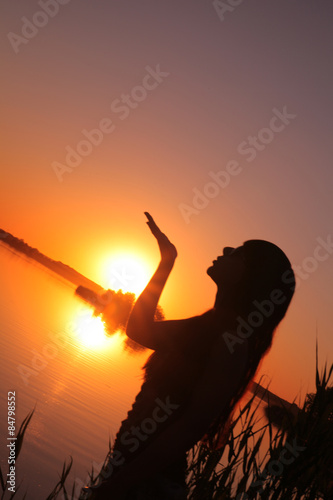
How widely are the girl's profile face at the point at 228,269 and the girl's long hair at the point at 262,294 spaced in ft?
0.11

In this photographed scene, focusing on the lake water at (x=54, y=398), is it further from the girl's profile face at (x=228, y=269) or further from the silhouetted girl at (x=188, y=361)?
the girl's profile face at (x=228, y=269)

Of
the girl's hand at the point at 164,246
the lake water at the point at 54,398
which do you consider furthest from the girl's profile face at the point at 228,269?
the lake water at the point at 54,398

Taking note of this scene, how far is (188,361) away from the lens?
1723 mm

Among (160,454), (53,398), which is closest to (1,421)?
(53,398)

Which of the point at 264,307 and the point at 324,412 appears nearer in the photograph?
the point at 264,307

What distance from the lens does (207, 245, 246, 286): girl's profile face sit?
1881 millimetres

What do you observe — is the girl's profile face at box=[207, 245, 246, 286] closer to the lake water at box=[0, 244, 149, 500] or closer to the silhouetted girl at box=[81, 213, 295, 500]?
the silhouetted girl at box=[81, 213, 295, 500]

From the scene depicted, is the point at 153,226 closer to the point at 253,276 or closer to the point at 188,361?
the point at 253,276

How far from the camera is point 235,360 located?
160cm

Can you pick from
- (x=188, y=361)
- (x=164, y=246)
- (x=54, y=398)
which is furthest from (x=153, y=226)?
(x=54, y=398)

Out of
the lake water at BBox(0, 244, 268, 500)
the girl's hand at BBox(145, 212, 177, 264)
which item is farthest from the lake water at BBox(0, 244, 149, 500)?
the girl's hand at BBox(145, 212, 177, 264)

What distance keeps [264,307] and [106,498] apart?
1.09 m

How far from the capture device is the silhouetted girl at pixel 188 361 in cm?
153

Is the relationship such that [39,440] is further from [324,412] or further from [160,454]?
[160,454]
